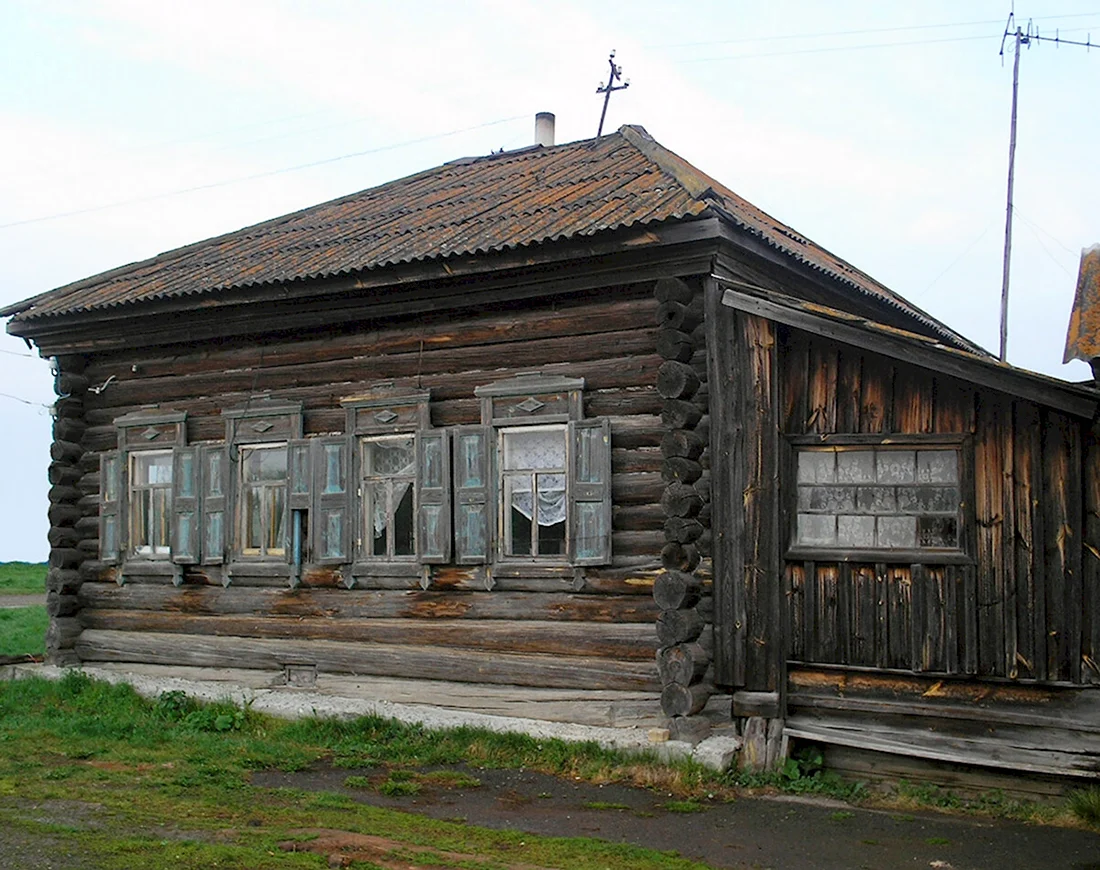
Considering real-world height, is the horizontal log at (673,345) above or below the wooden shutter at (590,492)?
above

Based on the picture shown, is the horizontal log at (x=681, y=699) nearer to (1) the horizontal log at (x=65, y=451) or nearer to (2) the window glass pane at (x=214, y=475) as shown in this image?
(2) the window glass pane at (x=214, y=475)

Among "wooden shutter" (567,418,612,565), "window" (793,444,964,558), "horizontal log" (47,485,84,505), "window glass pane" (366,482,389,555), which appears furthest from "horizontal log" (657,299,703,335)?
"horizontal log" (47,485,84,505)

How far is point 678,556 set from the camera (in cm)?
897

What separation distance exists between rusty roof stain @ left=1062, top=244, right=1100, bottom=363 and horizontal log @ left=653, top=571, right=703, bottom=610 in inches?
123

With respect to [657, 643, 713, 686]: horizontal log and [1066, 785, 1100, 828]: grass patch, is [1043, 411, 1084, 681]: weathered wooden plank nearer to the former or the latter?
[1066, 785, 1100, 828]: grass patch

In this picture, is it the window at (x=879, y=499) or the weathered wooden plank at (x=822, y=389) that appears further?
the weathered wooden plank at (x=822, y=389)

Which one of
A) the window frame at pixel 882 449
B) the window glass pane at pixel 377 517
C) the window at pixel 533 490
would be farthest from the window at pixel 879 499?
the window glass pane at pixel 377 517

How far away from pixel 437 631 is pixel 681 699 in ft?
8.35

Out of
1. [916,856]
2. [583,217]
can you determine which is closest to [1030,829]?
[916,856]

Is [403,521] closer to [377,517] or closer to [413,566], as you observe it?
[377,517]

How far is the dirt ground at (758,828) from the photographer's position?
681 centimetres

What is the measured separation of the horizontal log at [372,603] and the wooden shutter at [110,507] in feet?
1.32

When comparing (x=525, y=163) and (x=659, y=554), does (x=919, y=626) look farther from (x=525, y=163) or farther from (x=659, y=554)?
(x=525, y=163)

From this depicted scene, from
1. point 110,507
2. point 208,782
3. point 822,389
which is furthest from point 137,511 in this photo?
point 822,389
